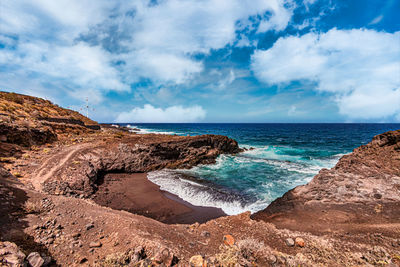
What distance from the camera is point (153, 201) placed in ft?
38.8

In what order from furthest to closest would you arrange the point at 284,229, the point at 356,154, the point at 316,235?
the point at 356,154 < the point at 284,229 < the point at 316,235

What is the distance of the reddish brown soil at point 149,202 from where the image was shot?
10094mm

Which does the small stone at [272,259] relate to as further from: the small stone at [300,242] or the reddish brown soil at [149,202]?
the reddish brown soil at [149,202]

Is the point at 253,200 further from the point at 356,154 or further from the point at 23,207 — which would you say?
the point at 23,207

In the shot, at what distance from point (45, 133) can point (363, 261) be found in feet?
83.0

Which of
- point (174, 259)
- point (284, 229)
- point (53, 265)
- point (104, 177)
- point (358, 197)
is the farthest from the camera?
point (104, 177)

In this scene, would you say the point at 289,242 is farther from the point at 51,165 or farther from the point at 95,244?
the point at 51,165

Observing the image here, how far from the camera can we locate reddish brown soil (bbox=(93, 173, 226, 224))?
33.1ft

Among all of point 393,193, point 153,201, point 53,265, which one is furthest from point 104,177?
point 393,193

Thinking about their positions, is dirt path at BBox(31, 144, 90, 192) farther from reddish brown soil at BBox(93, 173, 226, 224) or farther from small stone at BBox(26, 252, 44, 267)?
small stone at BBox(26, 252, 44, 267)

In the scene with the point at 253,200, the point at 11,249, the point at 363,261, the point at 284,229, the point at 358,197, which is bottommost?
the point at 253,200

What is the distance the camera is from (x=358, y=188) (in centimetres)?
754

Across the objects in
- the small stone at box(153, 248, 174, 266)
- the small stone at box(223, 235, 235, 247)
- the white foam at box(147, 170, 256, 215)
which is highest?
the small stone at box(153, 248, 174, 266)

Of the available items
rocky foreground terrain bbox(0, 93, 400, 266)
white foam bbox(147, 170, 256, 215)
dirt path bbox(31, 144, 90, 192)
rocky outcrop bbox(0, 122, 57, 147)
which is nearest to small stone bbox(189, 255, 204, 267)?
rocky foreground terrain bbox(0, 93, 400, 266)
